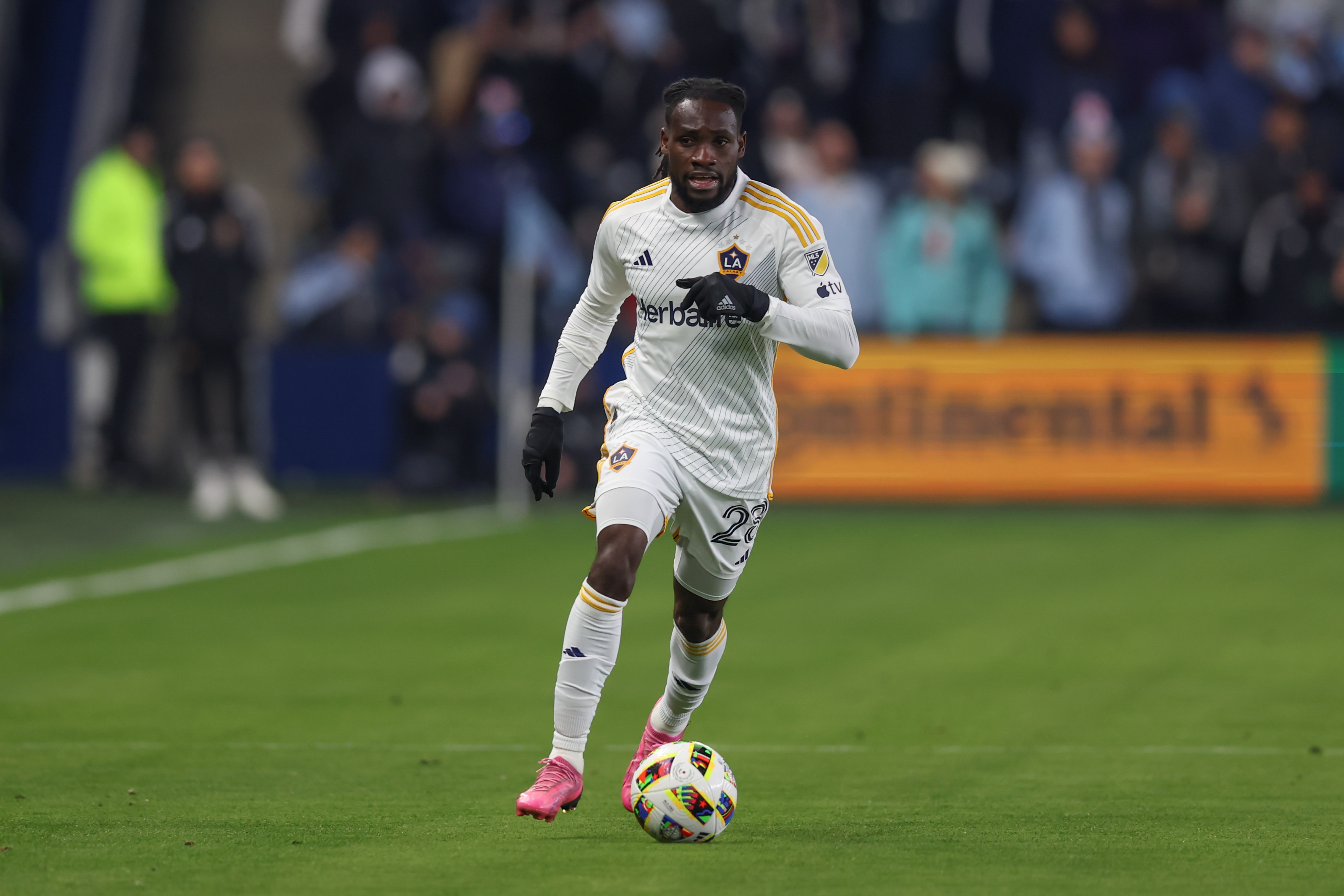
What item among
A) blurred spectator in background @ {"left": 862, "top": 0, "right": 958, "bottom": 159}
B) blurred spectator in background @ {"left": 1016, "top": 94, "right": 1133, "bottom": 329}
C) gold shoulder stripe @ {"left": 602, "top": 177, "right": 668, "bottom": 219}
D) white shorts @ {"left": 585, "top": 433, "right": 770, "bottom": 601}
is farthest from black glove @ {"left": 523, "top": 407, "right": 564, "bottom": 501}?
blurred spectator in background @ {"left": 862, "top": 0, "right": 958, "bottom": 159}

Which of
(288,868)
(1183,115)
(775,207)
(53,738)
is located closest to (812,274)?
(775,207)

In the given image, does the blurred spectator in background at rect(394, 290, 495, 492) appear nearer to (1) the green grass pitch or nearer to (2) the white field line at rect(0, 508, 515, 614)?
(2) the white field line at rect(0, 508, 515, 614)

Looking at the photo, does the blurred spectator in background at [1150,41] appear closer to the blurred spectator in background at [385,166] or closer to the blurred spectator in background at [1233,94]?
the blurred spectator in background at [1233,94]

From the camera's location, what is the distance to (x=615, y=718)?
9.25 meters

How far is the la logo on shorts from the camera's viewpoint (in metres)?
7.04

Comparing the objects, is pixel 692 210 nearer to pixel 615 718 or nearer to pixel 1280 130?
pixel 615 718

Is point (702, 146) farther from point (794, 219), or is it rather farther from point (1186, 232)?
point (1186, 232)

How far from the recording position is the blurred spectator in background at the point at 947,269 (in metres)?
18.0

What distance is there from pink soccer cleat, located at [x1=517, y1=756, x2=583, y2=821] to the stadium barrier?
35.2 feet

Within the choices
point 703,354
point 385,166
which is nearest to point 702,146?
point 703,354

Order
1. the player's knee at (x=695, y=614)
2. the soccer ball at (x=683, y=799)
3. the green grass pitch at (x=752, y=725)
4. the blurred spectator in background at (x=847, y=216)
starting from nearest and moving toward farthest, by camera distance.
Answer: the green grass pitch at (x=752, y=725)
the soccer ball at (x=683, y=799)
the player's knee at (x=695, y=614)
the blurred spectator in background at (x=847, y=216)

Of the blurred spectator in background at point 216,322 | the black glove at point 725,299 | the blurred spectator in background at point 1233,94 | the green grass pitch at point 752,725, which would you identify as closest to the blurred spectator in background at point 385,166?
the blurred spectator in background at point 216,322

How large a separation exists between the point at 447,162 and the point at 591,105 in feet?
4.86

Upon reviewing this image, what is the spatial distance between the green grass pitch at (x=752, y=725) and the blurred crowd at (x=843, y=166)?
120 inches
